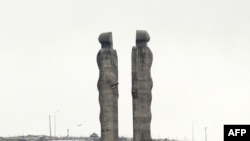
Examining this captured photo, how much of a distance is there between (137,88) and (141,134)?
3664mm

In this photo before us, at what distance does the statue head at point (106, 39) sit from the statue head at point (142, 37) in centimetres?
224

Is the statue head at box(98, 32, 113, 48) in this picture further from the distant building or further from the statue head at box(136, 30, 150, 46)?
the distant building

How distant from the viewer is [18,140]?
138625mm

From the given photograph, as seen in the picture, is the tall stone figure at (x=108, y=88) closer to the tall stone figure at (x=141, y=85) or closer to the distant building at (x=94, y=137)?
the tall stone figure at (x=141, y=85)

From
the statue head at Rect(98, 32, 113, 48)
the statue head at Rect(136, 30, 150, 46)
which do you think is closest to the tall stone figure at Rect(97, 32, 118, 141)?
the statue head at Rect(98, 32, 113, 48)

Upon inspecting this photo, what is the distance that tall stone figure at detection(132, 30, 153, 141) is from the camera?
2317 inches

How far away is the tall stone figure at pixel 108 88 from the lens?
59062 mm

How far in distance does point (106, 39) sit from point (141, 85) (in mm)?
4632

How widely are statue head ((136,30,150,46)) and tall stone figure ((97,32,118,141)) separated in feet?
7.30

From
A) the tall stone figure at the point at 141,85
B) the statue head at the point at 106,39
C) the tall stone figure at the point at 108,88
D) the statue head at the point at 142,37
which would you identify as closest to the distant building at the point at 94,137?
the tall stone figure at the point at 108,88

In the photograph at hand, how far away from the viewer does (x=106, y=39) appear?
196 ft

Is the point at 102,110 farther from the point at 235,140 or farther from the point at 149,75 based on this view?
the point at 235,140

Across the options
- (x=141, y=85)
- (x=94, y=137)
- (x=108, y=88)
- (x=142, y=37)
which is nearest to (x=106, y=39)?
(x=142, y=37)

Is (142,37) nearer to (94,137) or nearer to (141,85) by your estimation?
(141,85)
